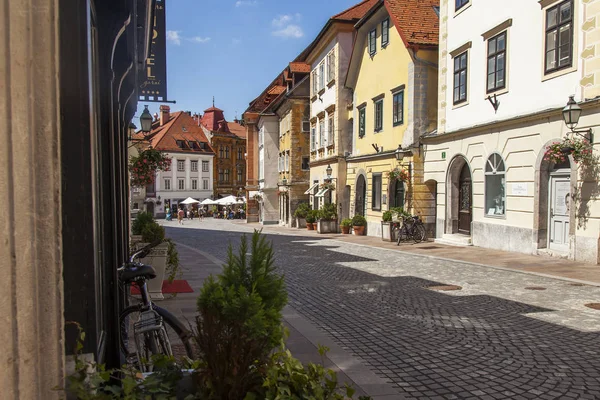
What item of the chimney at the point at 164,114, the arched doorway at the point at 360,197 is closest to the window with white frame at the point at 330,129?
the arched doorway at the point at 360,197

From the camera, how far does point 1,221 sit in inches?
64.1

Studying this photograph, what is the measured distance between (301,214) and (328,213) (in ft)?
20.0

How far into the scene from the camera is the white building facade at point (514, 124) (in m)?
12.8

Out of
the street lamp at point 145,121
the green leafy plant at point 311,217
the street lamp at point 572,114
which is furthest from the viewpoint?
the green leafy plant at point 311,217

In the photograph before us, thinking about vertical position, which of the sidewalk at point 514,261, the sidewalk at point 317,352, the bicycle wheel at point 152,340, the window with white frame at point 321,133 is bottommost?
the sidewalk at point 514,261

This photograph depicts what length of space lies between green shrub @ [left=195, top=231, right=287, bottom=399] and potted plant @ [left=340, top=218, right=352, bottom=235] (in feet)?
78.9

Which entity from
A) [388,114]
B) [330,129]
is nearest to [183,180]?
[330,129]

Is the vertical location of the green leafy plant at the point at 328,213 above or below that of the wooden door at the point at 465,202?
below

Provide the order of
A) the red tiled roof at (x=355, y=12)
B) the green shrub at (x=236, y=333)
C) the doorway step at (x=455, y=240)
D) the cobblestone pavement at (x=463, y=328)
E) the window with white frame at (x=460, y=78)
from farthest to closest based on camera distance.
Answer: the red tiled roof at (x=355, y=12) → the window with white frame at (x=460, y=78) → the doorway step at (x=455, y=240) → the cobblestone pavement at (x=463, y=328) → the green shrub at (x=236, y=333)

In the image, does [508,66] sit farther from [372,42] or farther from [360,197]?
[360,197]

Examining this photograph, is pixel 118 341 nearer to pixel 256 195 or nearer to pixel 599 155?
pixel 599 155

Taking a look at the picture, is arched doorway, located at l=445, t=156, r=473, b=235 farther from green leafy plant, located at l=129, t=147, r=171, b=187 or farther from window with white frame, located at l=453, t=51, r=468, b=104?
green leafy plant, located at l=129, t=147, r=171, b=187

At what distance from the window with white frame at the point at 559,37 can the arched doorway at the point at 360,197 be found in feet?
44.7

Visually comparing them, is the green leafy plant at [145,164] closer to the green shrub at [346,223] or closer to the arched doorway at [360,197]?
the green shrub at [346,223]
